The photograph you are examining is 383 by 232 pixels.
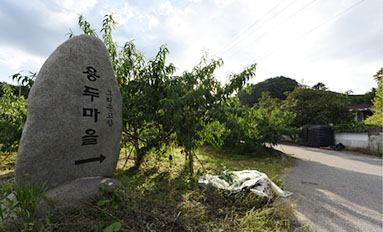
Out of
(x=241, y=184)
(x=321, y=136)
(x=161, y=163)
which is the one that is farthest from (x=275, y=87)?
(x=241, y=184)

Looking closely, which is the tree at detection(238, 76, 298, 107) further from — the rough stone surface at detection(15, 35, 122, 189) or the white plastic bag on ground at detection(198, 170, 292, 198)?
the rough stone surface at detection(15, 35, 122, 189)

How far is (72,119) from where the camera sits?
8.30 ft

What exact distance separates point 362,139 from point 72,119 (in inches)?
524

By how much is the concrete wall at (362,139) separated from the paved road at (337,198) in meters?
5.39

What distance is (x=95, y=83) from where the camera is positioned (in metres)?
2.87

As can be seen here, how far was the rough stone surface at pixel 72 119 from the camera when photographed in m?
2.27

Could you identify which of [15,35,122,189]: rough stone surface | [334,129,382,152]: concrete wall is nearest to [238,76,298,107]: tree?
[334,129,382,152]: concrete wall

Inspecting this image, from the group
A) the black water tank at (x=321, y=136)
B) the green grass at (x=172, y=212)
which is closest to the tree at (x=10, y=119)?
the green grass at (x=172, y=212)

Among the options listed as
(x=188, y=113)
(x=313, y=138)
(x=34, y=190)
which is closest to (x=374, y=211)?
(x=188, y=113)

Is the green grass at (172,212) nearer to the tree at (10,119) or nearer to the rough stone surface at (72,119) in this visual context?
the rough stone surface at (72,119)

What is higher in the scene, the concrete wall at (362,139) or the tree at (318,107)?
the tree at (318,107)

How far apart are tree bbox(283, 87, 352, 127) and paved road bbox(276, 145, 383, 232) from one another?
9770mm

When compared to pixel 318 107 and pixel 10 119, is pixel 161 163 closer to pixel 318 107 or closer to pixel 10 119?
pixel 10 119

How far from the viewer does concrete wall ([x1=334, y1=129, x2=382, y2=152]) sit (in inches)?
377
